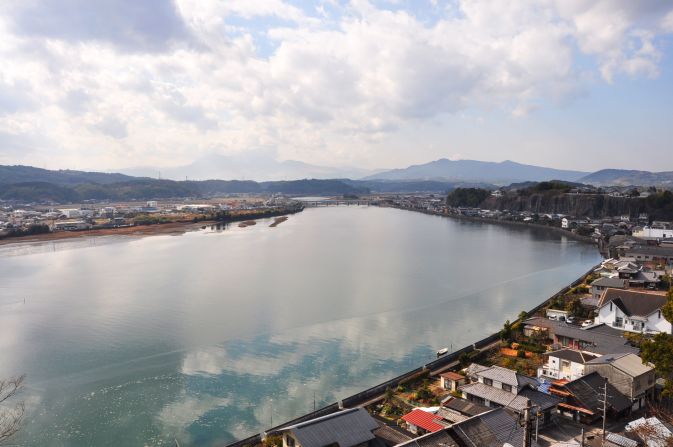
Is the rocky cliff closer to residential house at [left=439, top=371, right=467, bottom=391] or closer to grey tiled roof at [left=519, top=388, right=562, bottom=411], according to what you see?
residential house at [left=439, top=371, right=467, bottom=391]

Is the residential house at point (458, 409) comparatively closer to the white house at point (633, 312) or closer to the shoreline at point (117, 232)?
the white house at point (633, 312)

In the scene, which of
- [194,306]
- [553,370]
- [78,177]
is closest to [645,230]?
[553,370]

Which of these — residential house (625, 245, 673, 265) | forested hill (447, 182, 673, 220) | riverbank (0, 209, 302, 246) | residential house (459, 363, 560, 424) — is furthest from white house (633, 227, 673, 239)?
riverbank (0, 209, 302, 246)

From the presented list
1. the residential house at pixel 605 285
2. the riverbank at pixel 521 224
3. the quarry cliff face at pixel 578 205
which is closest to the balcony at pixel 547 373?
the residential house at pixel 605 285

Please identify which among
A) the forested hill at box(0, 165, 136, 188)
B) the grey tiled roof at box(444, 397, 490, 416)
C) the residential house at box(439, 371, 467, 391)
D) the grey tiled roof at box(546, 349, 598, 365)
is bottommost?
the residential house at box(439, 371, 467, 391)

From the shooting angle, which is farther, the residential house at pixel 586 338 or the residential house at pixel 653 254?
the residential house at pixel 653 254

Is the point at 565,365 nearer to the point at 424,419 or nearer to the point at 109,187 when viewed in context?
the point at 424,419
